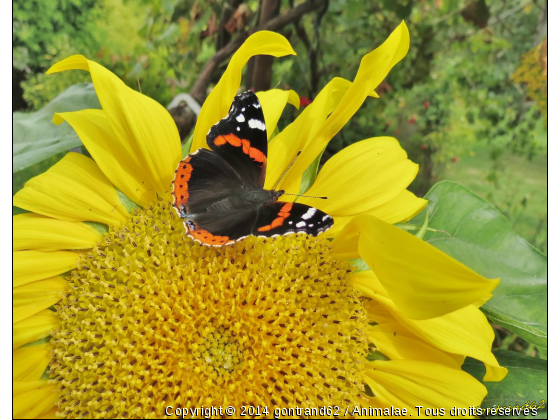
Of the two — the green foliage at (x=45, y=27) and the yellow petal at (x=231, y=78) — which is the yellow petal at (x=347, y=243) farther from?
the green foliage at (x=45, y=27)

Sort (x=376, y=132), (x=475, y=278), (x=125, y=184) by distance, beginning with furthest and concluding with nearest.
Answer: (x=376, y=132)
(x=125, y=184)
(x=475, y=278)

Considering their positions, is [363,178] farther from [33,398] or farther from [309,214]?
[33,398]

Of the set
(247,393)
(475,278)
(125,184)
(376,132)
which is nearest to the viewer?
(475,278)

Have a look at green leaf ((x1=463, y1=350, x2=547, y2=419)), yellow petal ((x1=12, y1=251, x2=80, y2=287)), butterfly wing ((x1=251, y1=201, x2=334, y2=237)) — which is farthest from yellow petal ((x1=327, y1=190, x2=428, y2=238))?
yellow petal ((x1=12, y1=251, x2=80, y2=287))

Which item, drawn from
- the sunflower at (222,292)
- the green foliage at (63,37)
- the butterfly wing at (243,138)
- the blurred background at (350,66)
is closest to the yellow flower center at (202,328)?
the sunflower at (222,292)

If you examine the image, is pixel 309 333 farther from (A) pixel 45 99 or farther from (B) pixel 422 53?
(B) pixel 422 53

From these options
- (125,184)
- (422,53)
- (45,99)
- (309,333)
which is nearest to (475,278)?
(309,333)

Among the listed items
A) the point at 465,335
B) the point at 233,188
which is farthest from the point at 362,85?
the point at 465,335
